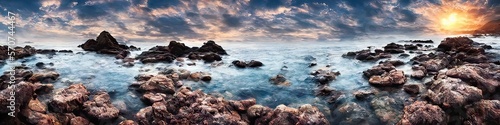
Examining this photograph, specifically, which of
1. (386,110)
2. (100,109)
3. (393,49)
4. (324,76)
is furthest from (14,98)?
(393,49)

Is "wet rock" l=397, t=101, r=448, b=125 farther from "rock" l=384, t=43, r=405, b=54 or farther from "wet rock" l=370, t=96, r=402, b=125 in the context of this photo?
"rock" l=384, t=43, r=405, b=54

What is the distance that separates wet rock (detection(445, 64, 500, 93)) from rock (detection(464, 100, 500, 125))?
2.65 metres

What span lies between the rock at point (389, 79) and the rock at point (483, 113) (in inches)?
197

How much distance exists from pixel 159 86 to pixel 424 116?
49.0 ft

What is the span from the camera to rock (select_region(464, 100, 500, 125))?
14.2 meters

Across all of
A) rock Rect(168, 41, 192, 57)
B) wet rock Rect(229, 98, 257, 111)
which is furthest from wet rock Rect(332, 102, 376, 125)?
rock Rect(168, 41, 192, 57)

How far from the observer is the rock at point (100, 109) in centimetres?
1612

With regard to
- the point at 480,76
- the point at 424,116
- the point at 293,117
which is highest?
the point at 480,76

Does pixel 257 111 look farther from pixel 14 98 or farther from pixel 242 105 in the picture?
pixel 14 98

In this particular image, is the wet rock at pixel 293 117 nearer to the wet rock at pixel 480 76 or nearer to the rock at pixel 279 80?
the rock at pixel 279 80

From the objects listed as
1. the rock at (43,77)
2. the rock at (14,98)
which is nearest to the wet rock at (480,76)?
Answer: the rock at (14,98)

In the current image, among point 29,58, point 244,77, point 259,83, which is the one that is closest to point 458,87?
point 259,83

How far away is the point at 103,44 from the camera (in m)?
44.3

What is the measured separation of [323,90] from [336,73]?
4.99 m
